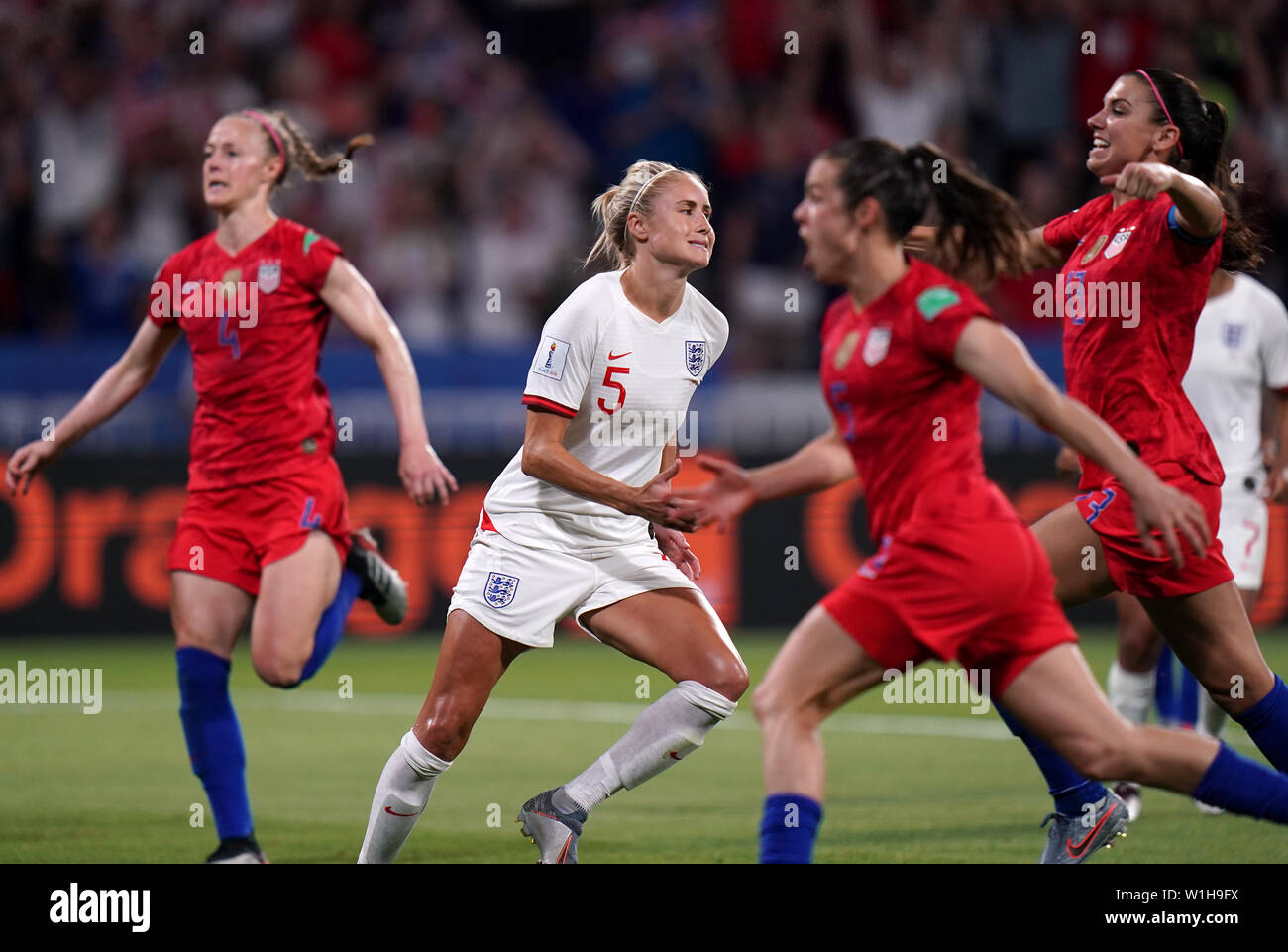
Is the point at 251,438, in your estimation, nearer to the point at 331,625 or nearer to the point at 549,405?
the point at 331,625

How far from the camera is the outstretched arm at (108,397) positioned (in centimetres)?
640

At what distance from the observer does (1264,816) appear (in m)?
4.66

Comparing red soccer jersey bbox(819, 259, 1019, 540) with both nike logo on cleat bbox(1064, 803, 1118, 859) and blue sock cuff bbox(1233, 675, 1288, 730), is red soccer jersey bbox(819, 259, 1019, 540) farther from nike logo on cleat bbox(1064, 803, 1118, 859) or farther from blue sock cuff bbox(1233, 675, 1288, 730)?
nike logo on cleat bbox(1064, 803, 1118, 859)

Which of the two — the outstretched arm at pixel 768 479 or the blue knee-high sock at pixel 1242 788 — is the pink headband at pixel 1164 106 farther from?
the blue knee-high sock at pixel 1242 788

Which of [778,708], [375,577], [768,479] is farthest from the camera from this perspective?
[375,577]

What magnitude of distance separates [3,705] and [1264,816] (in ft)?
26.7

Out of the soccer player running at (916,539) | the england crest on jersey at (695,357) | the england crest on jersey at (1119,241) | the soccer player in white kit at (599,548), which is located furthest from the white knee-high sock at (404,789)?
the england crest on jersey at (1119,241)

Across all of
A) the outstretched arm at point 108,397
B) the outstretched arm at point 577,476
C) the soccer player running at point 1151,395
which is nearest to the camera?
the outstretched arm at point 577,476

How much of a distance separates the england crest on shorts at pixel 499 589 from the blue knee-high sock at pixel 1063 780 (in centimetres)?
164

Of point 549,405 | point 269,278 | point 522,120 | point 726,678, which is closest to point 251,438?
point 269,278

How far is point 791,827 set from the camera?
169 inches

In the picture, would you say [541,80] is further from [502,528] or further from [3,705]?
[502,528]

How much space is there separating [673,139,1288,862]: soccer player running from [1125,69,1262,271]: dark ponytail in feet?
4.94

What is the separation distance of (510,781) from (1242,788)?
4.12 meters
